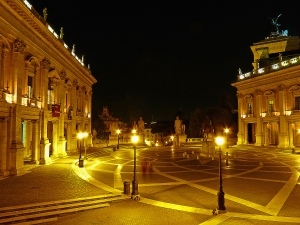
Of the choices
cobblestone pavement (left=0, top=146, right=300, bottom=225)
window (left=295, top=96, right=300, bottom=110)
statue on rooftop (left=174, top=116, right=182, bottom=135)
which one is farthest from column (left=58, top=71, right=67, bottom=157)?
window (left=295, top=96, right=300, bottom=110)

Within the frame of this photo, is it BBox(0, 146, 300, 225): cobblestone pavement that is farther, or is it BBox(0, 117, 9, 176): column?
BBox(0, 117, 9, 176): column

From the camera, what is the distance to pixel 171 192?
14305 mm

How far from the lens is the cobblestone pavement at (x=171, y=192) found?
1073cm

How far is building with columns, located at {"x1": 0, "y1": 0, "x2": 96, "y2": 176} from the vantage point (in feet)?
59.6

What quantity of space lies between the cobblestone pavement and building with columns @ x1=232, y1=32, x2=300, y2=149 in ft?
74.6

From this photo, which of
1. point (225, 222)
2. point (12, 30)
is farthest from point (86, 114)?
point (225, 222)

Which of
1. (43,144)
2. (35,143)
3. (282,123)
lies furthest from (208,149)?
(35,143)

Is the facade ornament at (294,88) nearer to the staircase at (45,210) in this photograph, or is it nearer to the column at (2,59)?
the staircase at (45,210)

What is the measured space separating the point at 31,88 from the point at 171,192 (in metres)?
15.7

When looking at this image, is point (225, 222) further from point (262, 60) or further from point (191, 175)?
point (262, 60)

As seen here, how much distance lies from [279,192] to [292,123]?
30743 millimetres

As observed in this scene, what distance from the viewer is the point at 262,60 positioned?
5262cm

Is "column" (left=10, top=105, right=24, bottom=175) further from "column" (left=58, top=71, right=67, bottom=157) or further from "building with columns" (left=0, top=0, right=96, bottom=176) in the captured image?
"column" (left=58, top=71, right=67, bottom=157)

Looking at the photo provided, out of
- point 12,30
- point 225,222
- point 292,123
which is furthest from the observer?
point 292,123
